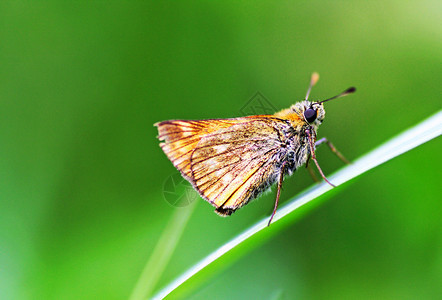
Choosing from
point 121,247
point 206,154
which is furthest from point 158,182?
point 121,247

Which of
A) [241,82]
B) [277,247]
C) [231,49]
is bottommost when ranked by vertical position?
[277,247]

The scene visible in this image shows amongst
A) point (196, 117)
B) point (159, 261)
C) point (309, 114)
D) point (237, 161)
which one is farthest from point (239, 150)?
point (159, 261)

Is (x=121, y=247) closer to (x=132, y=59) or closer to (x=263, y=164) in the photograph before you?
(x=263, y=164)

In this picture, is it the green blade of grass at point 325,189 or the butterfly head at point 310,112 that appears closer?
the green blade of grass at point 325,189

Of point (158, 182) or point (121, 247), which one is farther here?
point (158, 182)

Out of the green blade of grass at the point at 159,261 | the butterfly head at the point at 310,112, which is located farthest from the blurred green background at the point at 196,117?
the butterfly head at the point at 310,112

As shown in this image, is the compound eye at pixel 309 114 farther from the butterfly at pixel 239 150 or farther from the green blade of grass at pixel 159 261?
the green blade of grass at pixel 159 261

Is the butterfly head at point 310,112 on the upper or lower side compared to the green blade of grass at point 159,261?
lower
